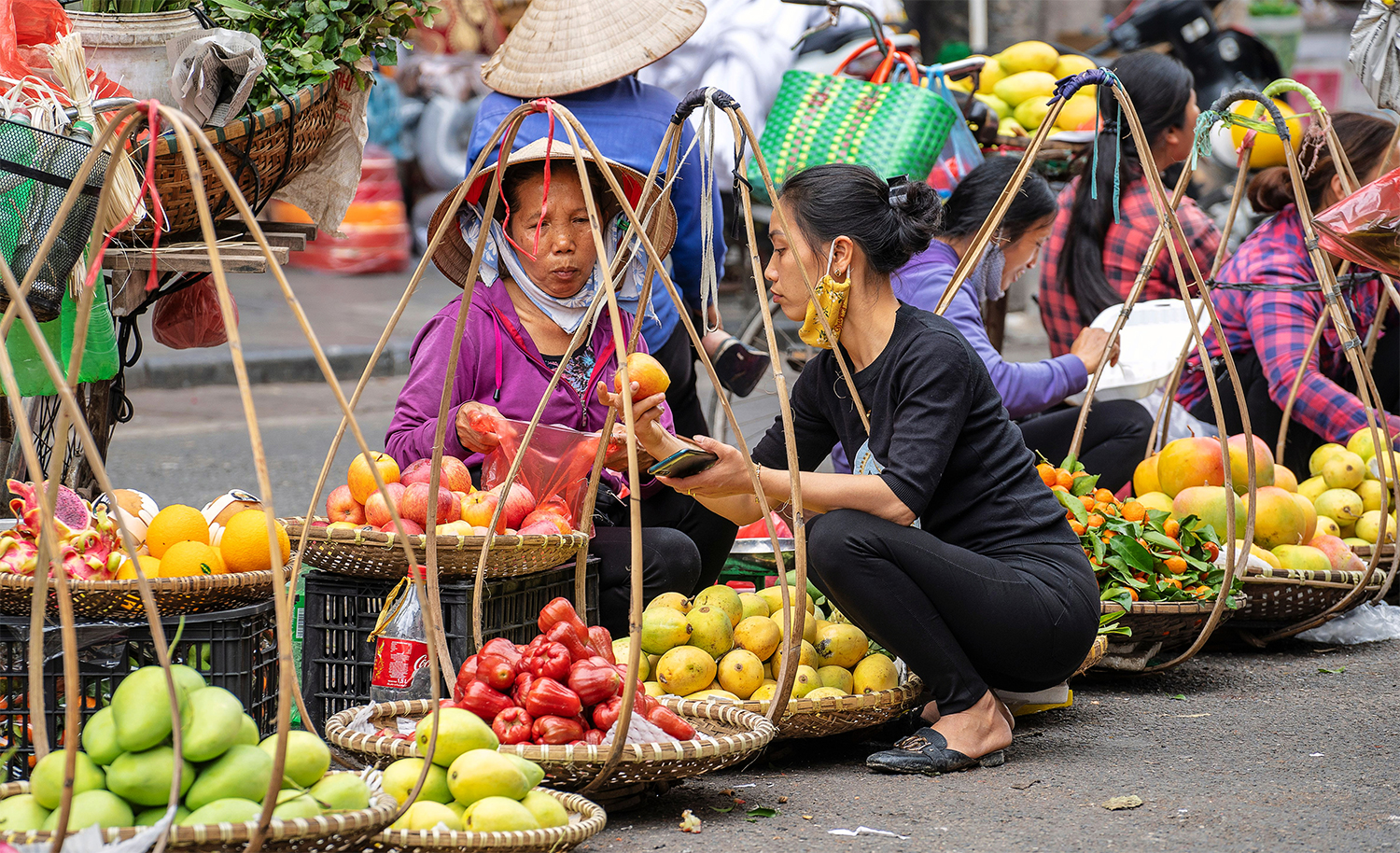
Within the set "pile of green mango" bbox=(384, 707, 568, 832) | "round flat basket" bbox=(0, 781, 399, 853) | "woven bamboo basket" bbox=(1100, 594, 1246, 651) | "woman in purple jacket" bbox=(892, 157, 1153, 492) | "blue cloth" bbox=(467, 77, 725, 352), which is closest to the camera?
"round flat basket" bbox=(0, 781, 399, 853)

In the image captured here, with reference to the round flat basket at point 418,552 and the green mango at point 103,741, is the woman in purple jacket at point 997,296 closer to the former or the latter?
the round flat basket at point 418,552

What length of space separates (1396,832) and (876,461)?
1104 millimetres

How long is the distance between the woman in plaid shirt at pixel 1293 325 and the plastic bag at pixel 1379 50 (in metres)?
0.39

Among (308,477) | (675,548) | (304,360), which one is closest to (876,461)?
(675,548)

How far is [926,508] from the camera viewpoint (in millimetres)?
2777

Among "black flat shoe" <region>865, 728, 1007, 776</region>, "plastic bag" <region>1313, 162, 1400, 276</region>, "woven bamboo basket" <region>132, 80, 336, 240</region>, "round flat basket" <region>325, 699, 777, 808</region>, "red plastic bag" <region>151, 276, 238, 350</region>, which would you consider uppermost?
"woven bamboo basket" <region>132, 80, 336, 240</region>

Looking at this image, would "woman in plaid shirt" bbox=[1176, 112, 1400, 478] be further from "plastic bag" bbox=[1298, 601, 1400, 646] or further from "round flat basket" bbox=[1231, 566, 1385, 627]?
"round flat basket" bbox=[1231, 566, 1385, 627]

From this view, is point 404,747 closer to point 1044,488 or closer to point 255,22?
point 1044,488

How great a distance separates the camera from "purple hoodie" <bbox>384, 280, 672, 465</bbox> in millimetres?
3078

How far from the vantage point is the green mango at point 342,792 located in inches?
71.7

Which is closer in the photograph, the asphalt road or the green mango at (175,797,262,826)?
the green mango at (175,797,262,826)

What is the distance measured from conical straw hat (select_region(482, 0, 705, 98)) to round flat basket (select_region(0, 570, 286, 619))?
5.73 ft

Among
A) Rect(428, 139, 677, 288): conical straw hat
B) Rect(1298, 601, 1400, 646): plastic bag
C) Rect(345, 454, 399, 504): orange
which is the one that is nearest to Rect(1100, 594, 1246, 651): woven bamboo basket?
Rect(1298, 601, 1400, 646): plastic bag

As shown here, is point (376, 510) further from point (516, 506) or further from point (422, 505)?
point (516, 506)
